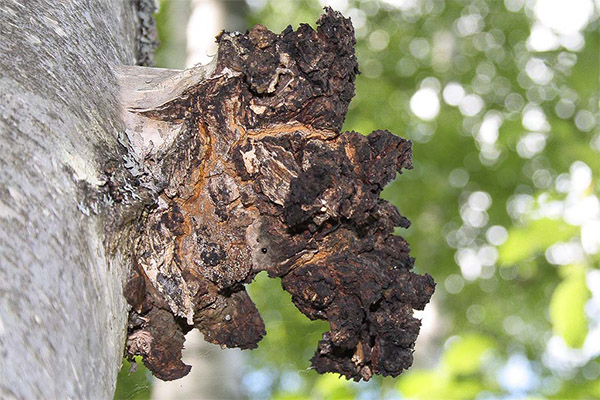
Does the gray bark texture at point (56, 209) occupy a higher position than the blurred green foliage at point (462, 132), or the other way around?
the blurred green foliage at point (462, 132)

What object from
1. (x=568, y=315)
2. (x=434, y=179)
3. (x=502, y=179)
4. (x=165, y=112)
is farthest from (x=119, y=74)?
(x=502, y=179)

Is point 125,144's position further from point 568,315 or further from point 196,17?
point 196,17

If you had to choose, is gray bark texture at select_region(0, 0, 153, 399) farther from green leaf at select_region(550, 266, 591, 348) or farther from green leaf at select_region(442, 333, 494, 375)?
green leaf at select_region(550, 266, 591, 348)

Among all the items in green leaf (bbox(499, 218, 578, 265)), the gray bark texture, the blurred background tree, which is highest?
the blurred background tree

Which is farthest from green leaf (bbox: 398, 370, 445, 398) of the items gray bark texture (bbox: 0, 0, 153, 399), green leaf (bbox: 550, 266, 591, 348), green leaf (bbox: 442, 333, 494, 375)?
gray bark texture (bbox: 0, 0, 153, 399)

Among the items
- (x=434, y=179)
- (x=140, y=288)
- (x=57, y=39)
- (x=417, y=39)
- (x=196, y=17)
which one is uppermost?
(x=417, y=39)

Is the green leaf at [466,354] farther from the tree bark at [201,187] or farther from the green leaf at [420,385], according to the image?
the tree bark at [201,187]

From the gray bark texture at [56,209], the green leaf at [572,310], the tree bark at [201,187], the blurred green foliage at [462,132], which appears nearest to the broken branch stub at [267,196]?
the tree bark at [201,187]
